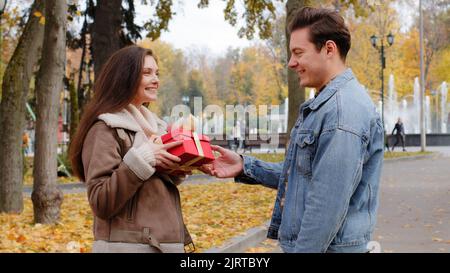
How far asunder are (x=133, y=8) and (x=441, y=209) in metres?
12.4

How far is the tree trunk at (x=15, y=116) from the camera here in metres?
12.5

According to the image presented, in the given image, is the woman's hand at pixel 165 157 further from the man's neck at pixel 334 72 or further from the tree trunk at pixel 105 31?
the tree trunk at pixel 105 31

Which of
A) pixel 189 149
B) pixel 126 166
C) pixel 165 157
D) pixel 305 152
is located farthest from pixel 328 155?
pixel 126 166

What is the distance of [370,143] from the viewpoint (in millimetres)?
2814

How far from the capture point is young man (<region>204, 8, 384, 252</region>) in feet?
8.68

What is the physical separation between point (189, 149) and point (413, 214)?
32.1 ft

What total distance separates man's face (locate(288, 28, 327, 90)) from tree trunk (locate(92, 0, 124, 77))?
13.2 m

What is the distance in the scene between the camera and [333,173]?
8.63 ft

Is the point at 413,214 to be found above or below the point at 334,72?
below

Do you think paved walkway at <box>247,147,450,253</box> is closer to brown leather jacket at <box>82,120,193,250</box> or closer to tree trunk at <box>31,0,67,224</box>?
tree trunk at <box>31,0,67,224</box>

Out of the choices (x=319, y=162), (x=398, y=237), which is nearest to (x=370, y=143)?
(x=319, y=162)

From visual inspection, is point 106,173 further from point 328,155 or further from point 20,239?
point 20,239

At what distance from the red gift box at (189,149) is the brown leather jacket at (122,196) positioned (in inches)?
6.7

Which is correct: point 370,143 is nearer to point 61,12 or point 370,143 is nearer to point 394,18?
point 61,12
